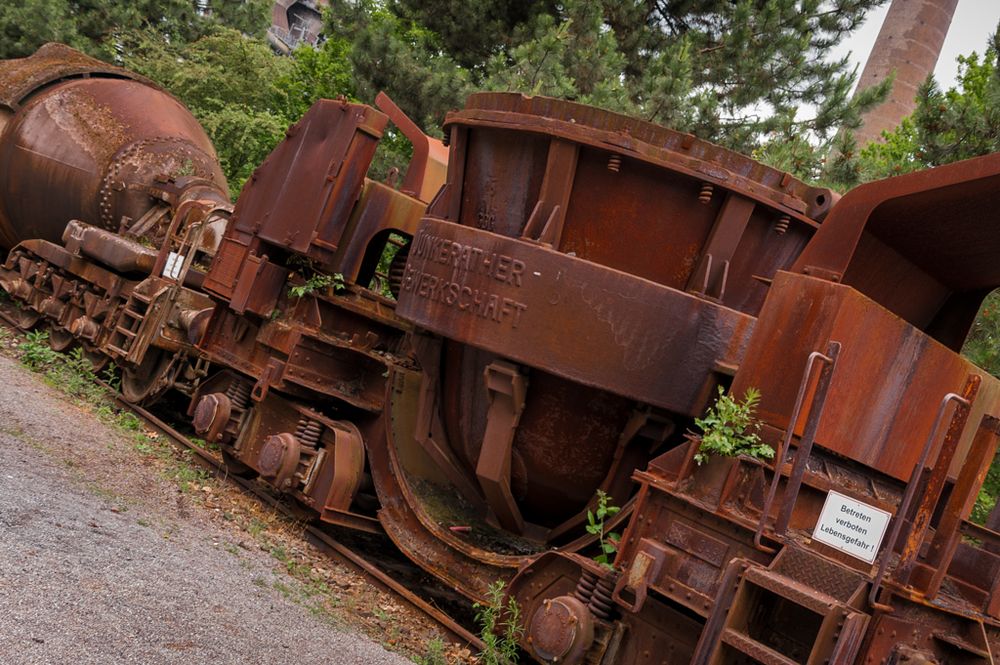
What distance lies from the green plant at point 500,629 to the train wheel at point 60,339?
703 cm

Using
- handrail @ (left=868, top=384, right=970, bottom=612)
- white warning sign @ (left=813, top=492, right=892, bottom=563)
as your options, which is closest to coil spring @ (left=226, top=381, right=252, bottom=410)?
white warning sign @ (left=813, top=492, right=892, bottom=563)

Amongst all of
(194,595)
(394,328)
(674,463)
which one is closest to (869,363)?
(674,463)

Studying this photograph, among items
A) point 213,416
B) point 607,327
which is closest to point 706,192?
point 607,327

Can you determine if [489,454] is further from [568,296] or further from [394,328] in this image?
[394,328]

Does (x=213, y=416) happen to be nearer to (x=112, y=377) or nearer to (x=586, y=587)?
(x=112, y=377)

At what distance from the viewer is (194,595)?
4.53 m

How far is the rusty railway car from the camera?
3.92 meters

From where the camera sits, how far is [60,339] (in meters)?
10.7

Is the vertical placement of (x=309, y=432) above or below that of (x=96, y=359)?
above

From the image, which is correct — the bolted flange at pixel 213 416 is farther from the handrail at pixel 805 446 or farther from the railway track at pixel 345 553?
the handrail at pixel 805 446

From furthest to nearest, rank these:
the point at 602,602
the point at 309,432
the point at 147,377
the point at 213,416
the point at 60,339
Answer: the point at 60,339
the point at 147,377
the point at 213,416
the point at 309,432
the point at 602,602

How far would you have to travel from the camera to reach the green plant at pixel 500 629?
16.8 feet

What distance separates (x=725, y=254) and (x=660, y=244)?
360 millimetres

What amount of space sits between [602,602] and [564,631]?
26cm
